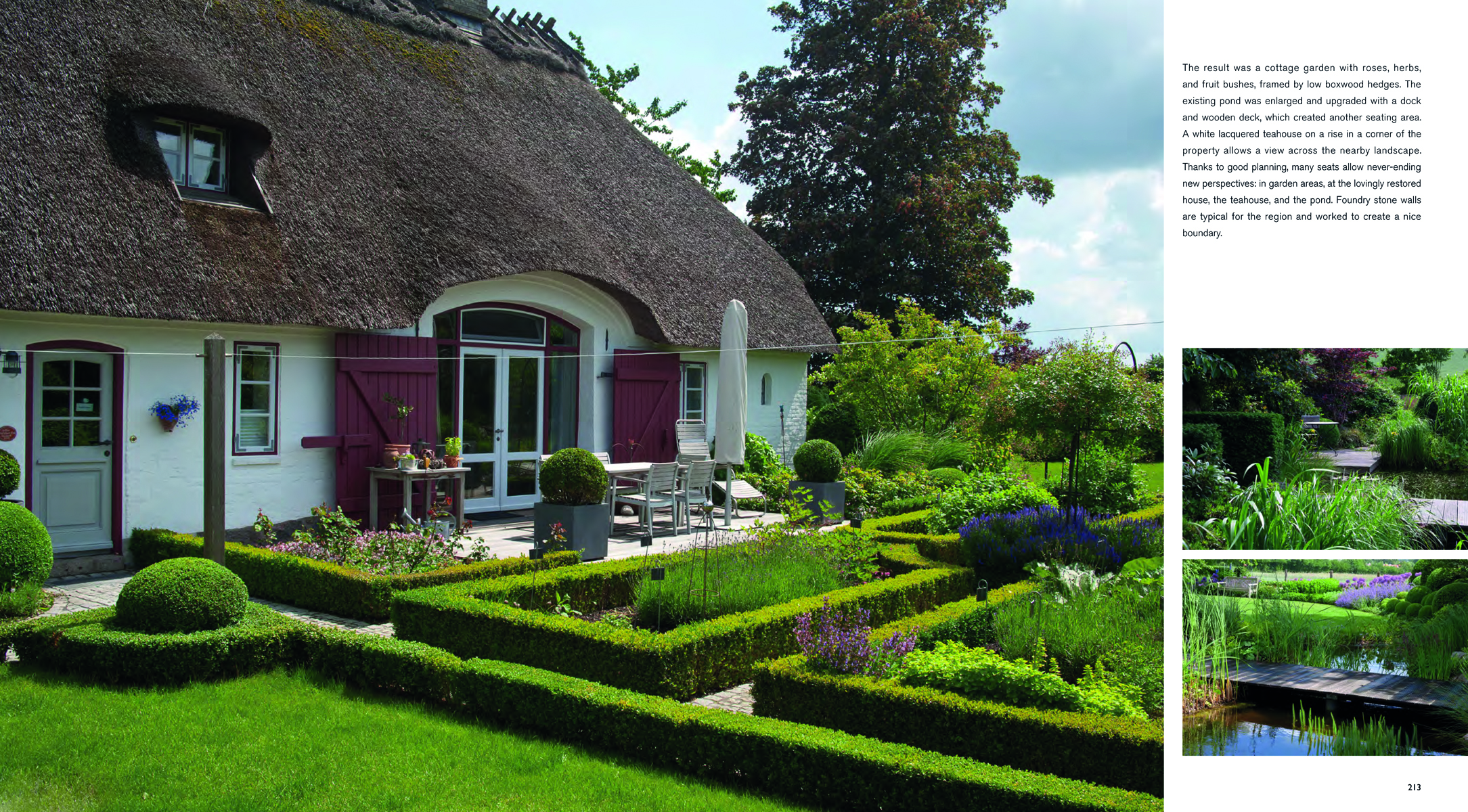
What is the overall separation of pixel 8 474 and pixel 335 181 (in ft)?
15.9

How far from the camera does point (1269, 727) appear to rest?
4.16 m

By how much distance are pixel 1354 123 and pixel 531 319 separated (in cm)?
1211

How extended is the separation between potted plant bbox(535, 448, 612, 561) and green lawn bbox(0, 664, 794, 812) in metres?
4.14

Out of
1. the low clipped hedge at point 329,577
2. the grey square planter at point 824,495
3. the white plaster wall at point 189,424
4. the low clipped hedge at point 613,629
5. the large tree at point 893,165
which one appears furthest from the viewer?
the large tree at point 893,165

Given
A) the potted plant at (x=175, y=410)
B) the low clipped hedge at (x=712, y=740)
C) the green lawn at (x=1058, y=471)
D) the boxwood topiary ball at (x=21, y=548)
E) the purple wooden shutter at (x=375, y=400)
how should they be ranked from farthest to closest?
1. the green lawn at (x=1058, y=471)
2. the purple wooden shutter at (x=375, y=400)
3. the potted plant at (x=175, y=410)
4. the boxwood topiary ball at (x=21, y=548)
5. the low clipped hedge at (x=712, y=740)

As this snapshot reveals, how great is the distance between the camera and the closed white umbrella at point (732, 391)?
11031mm

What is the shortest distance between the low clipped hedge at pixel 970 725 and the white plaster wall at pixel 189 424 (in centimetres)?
712

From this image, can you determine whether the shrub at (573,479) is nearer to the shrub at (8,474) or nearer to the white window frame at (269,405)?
the white window frame at (269,405)

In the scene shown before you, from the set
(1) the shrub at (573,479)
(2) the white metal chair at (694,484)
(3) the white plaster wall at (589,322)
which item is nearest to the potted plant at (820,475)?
(2) the white metal chair at (694,484)

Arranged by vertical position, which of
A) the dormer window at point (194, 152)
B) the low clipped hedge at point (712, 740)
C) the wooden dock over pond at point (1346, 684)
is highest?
the dormer window at point (194, 152)

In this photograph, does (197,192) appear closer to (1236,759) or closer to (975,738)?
(975,738)

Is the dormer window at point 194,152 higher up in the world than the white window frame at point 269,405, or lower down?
higher up

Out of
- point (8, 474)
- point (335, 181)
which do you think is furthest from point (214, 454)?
point (335, 181)

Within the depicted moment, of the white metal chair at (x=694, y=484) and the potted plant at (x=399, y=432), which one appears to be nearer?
the potted plant at (x=399, y=432)
